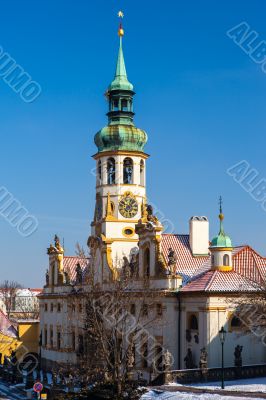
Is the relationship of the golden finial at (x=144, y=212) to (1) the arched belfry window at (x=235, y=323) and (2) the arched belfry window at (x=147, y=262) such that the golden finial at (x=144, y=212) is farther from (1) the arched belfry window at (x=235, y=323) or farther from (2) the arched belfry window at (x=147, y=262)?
(1) the arched belfry window at (x=235, y=323)

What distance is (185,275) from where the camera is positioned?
2266 inches

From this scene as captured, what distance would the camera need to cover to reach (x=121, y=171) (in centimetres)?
6931

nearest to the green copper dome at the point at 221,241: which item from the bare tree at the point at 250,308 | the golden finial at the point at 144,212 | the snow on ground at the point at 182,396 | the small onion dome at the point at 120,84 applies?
the bare tree at the point at 250,308

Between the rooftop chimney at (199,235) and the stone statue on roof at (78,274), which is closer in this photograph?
the rooftop chimney at (199,235)

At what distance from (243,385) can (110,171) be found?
30.2 meters

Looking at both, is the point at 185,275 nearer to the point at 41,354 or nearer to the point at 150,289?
the point at 150,289

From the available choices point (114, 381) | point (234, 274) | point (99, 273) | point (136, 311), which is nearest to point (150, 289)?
point (136, 311)

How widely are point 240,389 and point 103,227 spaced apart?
28.6 m

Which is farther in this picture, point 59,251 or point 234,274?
point 59,251

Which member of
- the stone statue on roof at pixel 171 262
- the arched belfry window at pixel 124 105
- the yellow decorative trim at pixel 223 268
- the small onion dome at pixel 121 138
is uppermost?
the arched belfry window at pixel 124 105

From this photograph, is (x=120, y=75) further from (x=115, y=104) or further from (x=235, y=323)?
(x=235, y=323)

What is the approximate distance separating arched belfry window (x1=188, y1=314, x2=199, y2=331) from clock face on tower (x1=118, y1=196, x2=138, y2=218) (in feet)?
56.6

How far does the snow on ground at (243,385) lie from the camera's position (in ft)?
140

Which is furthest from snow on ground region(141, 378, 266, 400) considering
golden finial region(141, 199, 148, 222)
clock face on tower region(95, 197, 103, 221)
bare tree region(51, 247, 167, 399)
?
clock face on tower region(95, 197, 103, 221)
